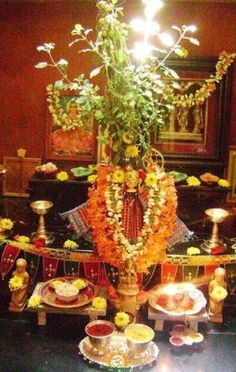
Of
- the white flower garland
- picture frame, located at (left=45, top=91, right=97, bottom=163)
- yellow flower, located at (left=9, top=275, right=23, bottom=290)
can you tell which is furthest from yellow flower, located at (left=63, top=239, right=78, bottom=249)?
picture frame, located at (left=45, top=91, right=97, bottom=163)

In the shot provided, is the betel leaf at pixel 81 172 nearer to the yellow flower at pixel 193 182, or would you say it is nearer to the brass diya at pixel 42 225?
the yellow flower at pixel 193 182

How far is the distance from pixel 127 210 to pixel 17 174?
160 inches

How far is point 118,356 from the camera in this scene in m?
3.97

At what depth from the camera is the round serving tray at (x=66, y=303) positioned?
4382mm

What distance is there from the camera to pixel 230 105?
24.6ft

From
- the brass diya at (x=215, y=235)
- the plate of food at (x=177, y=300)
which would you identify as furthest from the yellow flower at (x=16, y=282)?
the brass diya at (x=215, y=235)

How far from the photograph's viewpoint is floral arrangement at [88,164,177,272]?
4.05 meters

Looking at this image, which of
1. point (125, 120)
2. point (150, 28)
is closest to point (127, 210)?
point (125, 120)

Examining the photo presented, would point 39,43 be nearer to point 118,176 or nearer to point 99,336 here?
point 118,176

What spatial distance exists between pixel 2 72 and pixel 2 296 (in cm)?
384

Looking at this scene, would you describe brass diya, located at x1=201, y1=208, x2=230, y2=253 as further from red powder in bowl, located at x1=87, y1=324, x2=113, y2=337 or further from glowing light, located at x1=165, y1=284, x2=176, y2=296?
red powder in bowl, located at x1=87, y1=324, x2=113, y2=337

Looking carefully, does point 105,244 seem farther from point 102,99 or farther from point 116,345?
point 102,99

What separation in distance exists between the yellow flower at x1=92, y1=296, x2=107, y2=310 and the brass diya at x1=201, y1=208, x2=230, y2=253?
1187mm

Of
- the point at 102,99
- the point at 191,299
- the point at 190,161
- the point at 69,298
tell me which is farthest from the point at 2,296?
the point at 190,161
